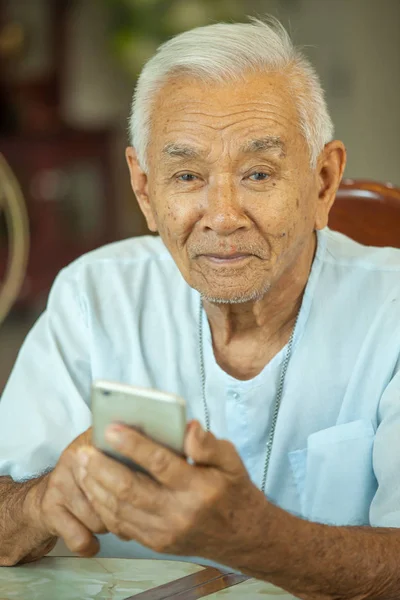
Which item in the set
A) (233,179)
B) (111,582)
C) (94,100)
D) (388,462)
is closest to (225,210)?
(233,179)

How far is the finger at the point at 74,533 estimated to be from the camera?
1.15 meters

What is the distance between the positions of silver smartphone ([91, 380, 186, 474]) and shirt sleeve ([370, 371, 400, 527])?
18.4 inches

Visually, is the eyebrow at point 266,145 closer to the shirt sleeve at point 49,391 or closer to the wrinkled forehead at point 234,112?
the wrinkled forehead at point 234,112

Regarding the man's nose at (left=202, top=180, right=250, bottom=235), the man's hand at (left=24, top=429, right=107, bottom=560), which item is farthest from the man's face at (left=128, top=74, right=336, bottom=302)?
the man's hand at (left=24, top=429, right=107, bottom=560)

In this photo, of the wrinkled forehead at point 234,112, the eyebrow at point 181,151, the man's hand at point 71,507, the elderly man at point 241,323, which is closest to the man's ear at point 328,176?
the elderly man at point 241,323

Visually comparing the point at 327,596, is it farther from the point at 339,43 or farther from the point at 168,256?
the point at 339,43

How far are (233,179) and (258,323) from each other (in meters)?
0.27

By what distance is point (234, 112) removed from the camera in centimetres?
137

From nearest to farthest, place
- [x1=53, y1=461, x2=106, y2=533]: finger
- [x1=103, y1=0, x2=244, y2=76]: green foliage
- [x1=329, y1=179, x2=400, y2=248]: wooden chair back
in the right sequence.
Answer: [x1=53, y1=461, x2=106, y2=533]: finger
[x1=329, y1=179, x2=400, y2=248]: wooden chair back
[x1=103, y1=0, x2=244, y2=76]: green foliage

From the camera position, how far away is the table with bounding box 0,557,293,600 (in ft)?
3.72

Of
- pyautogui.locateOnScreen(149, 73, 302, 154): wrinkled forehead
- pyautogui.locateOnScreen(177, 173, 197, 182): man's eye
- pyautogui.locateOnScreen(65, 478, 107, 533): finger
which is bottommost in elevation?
pyautogui.locateOnScreen(65, 478, 107, 533): finger

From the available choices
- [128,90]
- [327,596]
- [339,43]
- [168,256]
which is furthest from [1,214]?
[327,596]

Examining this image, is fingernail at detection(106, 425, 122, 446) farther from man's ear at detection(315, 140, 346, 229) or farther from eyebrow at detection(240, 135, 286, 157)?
man's ear at detection(315, 140, 346, 229)

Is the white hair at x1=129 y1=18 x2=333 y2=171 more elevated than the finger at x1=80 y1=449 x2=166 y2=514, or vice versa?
the white hair at x1=129 y1=18 x2=333 y2=171
